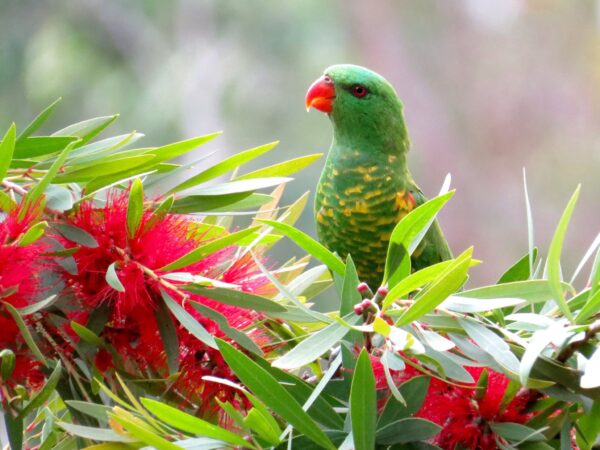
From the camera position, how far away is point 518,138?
6141 mm

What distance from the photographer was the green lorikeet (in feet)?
4.08

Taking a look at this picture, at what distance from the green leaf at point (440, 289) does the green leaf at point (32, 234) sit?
0.74ft

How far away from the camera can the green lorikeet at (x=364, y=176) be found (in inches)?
48.9

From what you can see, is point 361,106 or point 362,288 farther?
point 361,106

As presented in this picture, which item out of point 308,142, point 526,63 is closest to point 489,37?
point 526,63

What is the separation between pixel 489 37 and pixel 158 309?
619cm

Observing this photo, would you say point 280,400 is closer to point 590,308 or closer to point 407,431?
point 407,431

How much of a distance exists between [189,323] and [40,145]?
0.18 meters

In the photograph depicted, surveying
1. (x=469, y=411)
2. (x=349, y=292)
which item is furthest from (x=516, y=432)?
(x=349, y=292)

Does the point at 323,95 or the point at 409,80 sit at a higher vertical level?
the point at 409,80

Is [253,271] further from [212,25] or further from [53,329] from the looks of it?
[212,25]

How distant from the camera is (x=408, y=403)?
509 mm

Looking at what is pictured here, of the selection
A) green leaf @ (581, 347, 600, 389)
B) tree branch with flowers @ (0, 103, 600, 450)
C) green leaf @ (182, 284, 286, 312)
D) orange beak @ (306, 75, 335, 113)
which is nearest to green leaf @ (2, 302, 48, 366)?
tree branch with flowers @ (0, 103, 600, 450)

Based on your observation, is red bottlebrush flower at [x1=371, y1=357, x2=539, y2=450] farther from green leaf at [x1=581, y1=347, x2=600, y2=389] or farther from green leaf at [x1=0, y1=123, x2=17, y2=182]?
green leaf at [x1=0, y1=123, x2=17, y2=182]
